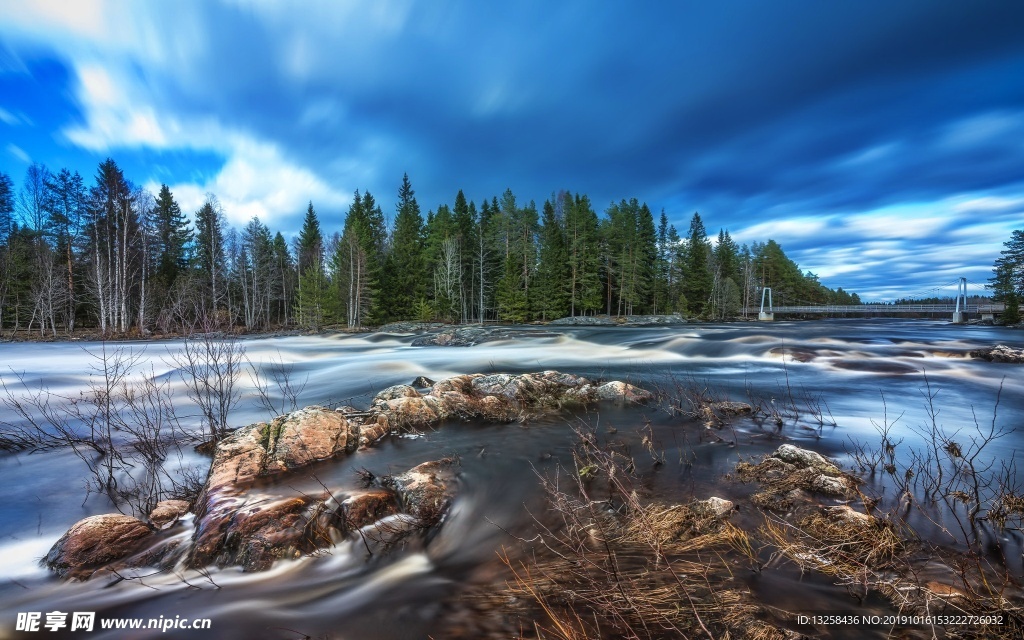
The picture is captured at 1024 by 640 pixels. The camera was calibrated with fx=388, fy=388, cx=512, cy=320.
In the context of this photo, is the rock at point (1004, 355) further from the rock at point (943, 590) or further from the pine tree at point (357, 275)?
the pine tree at point (357, 275)

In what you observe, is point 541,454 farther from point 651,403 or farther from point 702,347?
point 702,347

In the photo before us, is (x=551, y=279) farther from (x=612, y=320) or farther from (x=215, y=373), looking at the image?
(x=215, y=373)

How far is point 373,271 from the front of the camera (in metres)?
43.5

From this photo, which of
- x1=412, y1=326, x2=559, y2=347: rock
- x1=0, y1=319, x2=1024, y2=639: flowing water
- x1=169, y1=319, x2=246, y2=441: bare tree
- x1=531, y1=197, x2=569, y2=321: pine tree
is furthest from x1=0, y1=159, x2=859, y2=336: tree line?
x1=169, y1=319, x2=246, y2=441: bare tree

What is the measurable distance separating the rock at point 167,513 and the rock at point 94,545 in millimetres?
214

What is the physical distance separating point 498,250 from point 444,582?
46101 millimetres

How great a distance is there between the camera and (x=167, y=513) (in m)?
4.37

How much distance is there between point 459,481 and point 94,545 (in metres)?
3.74

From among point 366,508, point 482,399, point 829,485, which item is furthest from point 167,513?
point 829,485

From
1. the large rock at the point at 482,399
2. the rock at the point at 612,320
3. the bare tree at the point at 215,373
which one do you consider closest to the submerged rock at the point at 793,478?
the large rock at the point at 482,399

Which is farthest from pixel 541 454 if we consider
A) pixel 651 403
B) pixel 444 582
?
pixel 651 403

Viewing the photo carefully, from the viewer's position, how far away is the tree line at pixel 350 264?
3225cm

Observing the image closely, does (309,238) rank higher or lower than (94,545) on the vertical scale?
higher

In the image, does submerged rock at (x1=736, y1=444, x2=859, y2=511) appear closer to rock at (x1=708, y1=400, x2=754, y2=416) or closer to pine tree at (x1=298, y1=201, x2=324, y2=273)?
rock at (x1=708, y1=400, x2=754, y2=416)
